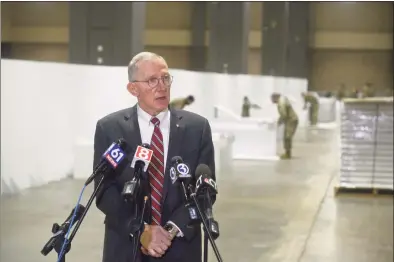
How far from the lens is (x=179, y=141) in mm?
2918

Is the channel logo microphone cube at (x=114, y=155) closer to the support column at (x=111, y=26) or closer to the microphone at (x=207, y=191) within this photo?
the microphone at (x=207, y=191)

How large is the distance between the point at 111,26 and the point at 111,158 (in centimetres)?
237

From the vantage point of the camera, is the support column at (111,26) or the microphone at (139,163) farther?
the support column at (111,26)

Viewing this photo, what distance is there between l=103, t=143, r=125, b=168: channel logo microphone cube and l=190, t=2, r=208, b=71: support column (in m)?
29.1

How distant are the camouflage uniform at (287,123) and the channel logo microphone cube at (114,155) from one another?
1281 centimetres

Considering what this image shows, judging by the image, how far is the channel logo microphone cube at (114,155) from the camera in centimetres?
273

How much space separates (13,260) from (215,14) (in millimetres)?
14246

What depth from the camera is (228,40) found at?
19.1 meters

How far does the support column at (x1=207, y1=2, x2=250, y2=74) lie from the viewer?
1844 centimetres

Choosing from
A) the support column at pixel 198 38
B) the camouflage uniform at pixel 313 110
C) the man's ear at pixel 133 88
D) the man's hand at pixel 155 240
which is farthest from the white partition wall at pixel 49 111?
the support column at pixel 198 38

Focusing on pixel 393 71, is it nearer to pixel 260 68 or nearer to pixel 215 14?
pixel 260 68

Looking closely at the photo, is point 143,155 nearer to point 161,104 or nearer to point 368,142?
point 161,104

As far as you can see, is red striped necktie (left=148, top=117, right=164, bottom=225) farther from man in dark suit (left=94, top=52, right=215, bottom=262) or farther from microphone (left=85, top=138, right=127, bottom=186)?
microphone (left=85, top=138, right=127, bottom=186)

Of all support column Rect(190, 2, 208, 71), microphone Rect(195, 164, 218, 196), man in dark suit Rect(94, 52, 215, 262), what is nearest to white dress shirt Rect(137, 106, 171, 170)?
man in dark suit Rect(94, 52, 215, 262)
